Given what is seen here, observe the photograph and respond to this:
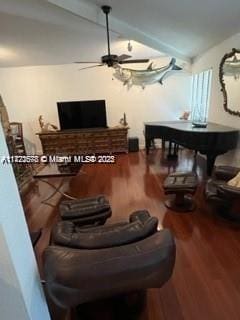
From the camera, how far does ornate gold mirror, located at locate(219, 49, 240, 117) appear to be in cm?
335

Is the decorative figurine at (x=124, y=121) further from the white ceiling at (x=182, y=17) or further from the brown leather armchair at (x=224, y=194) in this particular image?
the brown leather armchair at (x=224, y=194)

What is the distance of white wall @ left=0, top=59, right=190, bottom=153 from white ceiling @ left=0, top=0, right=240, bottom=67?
105 centimetres

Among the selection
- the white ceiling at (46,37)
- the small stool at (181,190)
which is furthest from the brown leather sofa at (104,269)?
the white ceiling at (46,37)

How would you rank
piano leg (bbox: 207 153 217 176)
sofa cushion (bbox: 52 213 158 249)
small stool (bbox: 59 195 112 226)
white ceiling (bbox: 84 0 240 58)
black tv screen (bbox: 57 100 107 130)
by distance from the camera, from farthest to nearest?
black tv screen (bbox: 57 100 107 130)
piano leg (bbox: 207 153 217 176)
white ceiling (bbox: 84 0 240 58)
small stool (bbox: 59 195 112 226)
sofa cushion (bbox: 52 213 158 249)

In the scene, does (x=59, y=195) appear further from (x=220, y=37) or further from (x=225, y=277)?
(x=220, y=37)

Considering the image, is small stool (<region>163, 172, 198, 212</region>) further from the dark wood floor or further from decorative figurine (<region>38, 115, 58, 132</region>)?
decorative figurine (<region>38, 115, 58, 132</region>)

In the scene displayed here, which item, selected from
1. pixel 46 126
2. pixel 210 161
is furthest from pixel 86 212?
pixel 46 126

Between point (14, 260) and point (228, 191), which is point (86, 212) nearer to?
point (14, 260)

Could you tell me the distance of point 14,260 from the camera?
2.66 feet

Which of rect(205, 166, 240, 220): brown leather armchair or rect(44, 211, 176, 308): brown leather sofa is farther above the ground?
rect(44, 211, 176, 308): brown leather sofa

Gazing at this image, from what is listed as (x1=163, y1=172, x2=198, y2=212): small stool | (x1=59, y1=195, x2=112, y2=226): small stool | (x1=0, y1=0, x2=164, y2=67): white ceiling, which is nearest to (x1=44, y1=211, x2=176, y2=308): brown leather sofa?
(x1=59, y1=195, x2=112, y2=226): small stool

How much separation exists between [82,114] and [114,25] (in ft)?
9.50

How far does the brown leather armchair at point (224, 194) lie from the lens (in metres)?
2.17

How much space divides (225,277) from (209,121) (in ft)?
11.7
